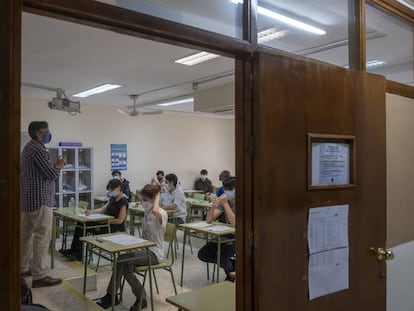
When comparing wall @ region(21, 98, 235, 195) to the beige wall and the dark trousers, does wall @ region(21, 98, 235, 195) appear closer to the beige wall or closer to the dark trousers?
the dark trousers

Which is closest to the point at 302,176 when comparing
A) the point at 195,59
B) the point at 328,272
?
the point at 328,272

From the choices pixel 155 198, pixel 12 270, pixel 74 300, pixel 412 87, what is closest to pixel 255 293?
pixel 12 270

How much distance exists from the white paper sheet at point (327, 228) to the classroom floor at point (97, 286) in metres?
2.29

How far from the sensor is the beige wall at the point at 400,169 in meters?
2.28

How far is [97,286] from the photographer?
4344 millimetres

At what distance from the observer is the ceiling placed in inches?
88.6

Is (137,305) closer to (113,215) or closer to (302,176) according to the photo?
(113,215)

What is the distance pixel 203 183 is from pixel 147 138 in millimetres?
1944

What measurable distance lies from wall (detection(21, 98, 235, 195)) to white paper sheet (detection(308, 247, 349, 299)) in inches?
201

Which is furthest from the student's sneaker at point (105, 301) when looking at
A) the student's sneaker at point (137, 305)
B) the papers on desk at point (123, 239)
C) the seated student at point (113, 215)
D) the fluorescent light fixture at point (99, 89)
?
the fluorescent light fixture at point (99, 89)

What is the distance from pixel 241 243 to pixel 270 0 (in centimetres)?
118

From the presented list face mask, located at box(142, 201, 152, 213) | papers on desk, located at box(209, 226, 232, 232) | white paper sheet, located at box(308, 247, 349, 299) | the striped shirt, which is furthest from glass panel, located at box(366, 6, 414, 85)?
the striped shirt

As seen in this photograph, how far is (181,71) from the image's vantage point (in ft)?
17.2

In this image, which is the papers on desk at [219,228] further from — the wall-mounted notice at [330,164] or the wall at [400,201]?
the wall-mounted notice at [330,164]
